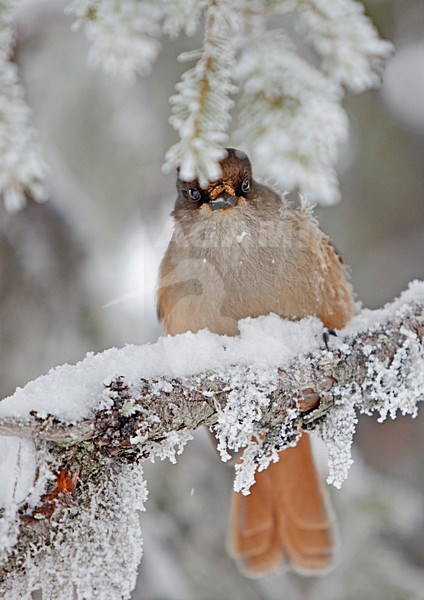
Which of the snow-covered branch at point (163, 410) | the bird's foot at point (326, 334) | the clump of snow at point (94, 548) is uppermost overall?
the bird's foot at point (326, 334)

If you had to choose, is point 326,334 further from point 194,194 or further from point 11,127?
point 11,127

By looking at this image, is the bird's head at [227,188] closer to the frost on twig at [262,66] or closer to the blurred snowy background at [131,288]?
the frost on twig at [262,66]

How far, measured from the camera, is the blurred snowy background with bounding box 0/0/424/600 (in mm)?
3305

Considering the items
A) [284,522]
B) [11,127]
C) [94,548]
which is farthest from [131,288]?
[94,548]

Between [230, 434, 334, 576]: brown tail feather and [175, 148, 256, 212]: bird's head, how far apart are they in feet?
3.49

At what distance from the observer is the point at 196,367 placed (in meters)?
1.89

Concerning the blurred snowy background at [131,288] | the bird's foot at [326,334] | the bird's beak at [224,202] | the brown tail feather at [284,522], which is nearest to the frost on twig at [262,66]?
the bird's beak at [224,202]

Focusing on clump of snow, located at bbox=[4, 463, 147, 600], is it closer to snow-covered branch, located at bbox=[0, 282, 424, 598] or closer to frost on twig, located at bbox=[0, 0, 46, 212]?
snow-covered branch, located at bbox=[0, 282, 424, 598]

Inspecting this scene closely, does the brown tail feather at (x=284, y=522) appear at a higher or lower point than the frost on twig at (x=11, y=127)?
lower

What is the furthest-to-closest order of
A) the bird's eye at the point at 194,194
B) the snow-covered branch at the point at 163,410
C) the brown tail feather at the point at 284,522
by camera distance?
the brown tail feather at the point at 284,522 → the bird's eye at the point at 194,194 → the snow-covered branch at the point at 163,410

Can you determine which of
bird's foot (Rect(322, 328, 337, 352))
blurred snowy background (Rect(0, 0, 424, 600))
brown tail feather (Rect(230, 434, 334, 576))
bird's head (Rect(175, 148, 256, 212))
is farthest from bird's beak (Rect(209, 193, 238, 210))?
brown tail feather (Rect(230, 434, 334, 576))

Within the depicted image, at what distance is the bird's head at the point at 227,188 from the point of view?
241 cm

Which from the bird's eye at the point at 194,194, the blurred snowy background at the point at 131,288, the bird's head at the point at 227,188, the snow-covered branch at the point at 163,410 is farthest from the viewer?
the blurred snowy background at the point at 131,288

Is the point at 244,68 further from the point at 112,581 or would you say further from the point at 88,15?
the point at 112,581
